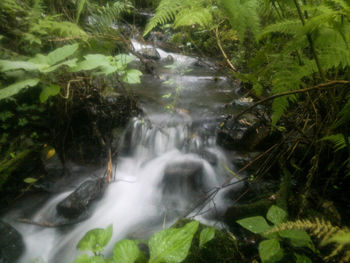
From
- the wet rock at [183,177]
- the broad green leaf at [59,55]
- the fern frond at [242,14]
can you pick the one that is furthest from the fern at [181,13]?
the wet rock at [183,177]

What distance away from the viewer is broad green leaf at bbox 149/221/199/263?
94 centimetres

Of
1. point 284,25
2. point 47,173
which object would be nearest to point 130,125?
point 47,173

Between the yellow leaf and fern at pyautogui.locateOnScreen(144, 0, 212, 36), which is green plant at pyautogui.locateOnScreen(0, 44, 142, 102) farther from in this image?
the yellow leaf

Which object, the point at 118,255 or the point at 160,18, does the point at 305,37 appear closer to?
the point at 160,18

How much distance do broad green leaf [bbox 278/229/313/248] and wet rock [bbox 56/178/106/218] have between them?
2093 millimetres

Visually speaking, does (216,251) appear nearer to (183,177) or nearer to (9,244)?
(183,177)

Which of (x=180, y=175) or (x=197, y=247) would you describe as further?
(x=180, y=175)

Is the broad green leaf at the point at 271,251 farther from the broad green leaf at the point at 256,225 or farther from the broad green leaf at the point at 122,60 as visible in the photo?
the broad green leaf at the point at 122,60

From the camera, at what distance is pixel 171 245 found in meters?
0.98

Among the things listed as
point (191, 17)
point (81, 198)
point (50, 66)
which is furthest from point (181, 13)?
point (81, 198)

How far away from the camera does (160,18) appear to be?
1388 millimetres

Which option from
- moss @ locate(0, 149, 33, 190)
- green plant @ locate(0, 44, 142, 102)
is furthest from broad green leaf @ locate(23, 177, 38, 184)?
green plant @ locate(0, 44, 142, 102)

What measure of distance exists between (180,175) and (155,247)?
1683 mm

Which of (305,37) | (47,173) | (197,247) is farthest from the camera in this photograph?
(47,173)
